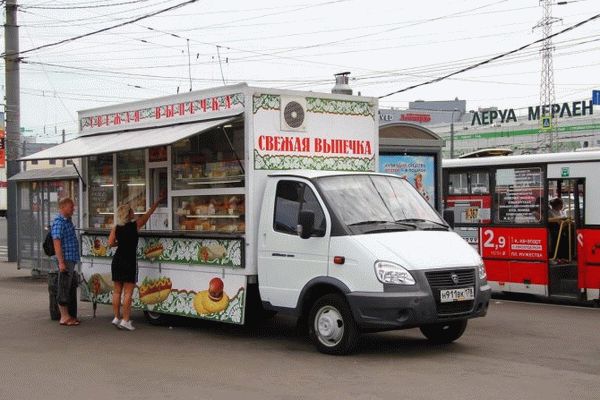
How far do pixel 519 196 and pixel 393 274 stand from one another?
7063 mm

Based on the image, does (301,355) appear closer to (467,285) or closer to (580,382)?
(467,285)

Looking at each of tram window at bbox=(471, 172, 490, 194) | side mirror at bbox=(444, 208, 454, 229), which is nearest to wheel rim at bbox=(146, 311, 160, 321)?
side mirror at bbox=(444, 208, 454, 229)

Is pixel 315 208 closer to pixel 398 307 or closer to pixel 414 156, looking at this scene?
pixel 398 307

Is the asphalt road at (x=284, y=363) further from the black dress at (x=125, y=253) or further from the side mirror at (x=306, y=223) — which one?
the side mirror at (x=306, y=223)

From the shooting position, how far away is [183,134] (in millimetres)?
11352

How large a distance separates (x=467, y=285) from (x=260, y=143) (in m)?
3.08

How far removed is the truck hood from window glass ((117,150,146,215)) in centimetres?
461

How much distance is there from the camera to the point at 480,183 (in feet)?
54.5

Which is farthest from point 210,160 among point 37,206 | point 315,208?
point 37,206

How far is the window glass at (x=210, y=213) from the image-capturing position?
1141 cm

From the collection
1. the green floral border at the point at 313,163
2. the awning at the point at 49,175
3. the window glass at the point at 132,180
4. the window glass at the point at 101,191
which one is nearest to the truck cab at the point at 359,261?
the green floral border at the point at 313,163

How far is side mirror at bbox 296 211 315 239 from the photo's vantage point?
395 inches

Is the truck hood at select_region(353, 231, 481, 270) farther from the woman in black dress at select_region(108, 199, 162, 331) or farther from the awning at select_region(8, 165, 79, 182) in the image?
the awning at select_region(8, 165, 79, 182)

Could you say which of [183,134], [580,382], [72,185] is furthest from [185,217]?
[72,185]
